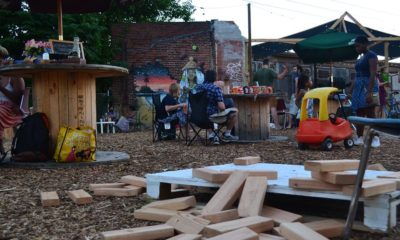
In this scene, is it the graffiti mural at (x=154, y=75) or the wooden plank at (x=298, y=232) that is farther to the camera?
the graffiti mural at (x=154, y=75)

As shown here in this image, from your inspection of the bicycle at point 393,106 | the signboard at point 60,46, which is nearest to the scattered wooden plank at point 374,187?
the signboard at point 60,46

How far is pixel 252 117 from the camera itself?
920 centimetres

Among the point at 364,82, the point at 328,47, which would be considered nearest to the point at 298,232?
the point at 364,82

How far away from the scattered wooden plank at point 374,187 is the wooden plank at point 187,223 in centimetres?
80

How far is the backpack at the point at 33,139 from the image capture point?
19.3 ft

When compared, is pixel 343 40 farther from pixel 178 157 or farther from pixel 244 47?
pixel 244 47

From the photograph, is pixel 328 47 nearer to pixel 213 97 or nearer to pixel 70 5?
pixel 213 97

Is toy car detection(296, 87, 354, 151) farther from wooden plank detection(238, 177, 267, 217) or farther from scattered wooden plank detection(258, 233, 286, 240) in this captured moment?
scattered wooden plank detection(258, 233, 286, 240)

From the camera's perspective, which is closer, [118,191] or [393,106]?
[118,191]

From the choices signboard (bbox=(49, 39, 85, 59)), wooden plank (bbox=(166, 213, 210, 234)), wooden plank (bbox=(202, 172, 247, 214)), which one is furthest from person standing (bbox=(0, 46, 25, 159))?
wooden plank (bbox=(166, 213, 210, 234))

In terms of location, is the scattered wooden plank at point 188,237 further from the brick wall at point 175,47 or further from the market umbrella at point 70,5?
the brick wall at point 175,47

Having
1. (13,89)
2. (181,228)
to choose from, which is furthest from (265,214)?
(13,89)

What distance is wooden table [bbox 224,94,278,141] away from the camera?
9.19 metres

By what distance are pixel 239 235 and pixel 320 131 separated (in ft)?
17.1
